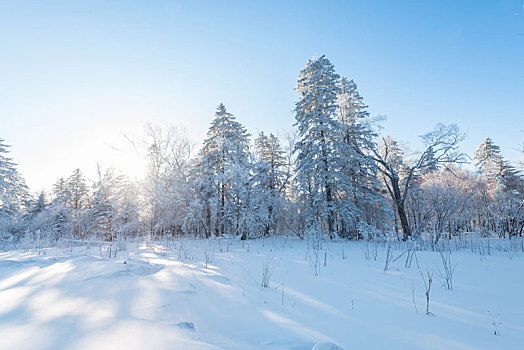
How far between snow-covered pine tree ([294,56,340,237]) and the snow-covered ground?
11587 millimetres

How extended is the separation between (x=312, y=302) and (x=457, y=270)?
336cm

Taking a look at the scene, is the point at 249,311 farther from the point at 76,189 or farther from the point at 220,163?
the point at 76,189

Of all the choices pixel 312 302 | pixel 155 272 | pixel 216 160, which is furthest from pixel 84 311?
pixel 216 160

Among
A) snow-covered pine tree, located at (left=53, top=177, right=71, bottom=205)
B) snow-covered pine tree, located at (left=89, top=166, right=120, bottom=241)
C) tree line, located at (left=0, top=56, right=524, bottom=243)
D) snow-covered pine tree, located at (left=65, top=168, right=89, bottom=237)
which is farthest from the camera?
snow-covered pine tree, located at (left=65, top=168, right=89, bottom=237)

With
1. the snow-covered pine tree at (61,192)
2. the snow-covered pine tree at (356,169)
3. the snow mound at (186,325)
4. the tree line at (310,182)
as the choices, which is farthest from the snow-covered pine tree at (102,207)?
the snow mound at (186,325)

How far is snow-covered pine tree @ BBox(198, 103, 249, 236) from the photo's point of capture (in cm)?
1693

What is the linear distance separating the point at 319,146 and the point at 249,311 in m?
14.3

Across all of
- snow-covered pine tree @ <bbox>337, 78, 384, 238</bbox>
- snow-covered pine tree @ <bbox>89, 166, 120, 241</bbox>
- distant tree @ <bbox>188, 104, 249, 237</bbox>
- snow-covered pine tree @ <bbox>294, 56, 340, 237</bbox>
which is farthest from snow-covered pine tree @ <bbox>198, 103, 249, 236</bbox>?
snow-covered pine tree @ <bbox>89, 166, 120, 241</bbox>

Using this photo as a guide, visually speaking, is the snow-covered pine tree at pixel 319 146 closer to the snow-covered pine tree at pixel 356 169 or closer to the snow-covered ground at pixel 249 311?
the snow-covered pine tree at pixel 356 169

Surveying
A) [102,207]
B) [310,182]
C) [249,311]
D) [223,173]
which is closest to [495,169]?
[310,182]

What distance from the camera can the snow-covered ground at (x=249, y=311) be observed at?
64.3 inches

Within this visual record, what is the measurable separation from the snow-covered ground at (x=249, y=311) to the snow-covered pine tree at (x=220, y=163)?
12.7 m

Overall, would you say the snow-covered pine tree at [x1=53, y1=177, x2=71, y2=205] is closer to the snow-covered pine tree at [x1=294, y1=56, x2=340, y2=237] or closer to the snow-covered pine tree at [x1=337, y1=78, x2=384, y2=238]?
the snow-covered pine tree at [x1=294, y1=56, x2=340, y2=237]

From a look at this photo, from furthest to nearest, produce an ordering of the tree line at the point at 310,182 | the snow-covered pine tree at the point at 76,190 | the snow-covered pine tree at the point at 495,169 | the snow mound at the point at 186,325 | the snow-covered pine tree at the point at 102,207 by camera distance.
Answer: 1. the snow-covered pine tree at the point at 76,190
2. the snow-covered pine tree at the point at 102,207
3. the snow-covered pine tree at the point at 495,169
4. the tree line at the point at 310,182
5. the snow mound at the point at 186,325
